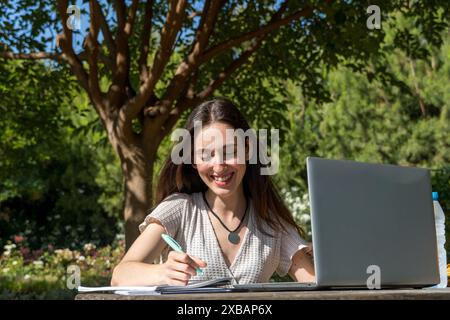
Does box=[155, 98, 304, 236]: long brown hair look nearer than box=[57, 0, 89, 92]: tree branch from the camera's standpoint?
Yes

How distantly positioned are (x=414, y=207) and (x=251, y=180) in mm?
788

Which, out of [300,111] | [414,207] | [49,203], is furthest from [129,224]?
[49,203]

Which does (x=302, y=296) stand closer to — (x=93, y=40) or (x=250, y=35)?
(x=250, y=35)

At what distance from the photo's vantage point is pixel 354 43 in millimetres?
8148

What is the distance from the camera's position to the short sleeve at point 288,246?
2943 millimetres

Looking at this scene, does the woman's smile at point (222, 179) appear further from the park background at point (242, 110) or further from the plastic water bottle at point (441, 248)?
the park background at point (242, 110)

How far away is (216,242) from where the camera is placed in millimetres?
2855

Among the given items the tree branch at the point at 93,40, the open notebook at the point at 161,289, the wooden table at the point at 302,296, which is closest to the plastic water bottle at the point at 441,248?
the wooden table at the point at 302,296

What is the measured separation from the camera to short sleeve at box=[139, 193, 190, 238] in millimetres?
2807

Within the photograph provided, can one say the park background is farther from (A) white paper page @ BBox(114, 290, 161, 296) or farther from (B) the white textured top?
(A) white paper page @ BBox(114, 290, 161, 296)

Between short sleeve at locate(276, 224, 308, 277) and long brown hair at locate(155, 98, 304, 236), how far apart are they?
0.03 meters

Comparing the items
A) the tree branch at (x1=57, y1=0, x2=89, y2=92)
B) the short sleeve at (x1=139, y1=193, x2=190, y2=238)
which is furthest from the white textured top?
the tree branch at (x1=57, y1=0, x2=89, y2=92)

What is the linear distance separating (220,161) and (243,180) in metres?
0.29
